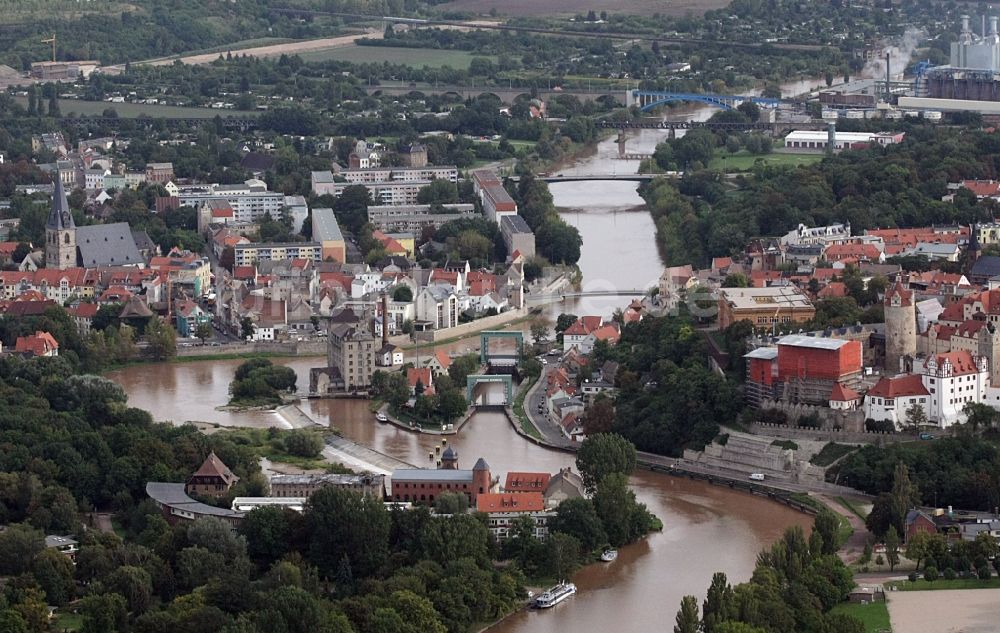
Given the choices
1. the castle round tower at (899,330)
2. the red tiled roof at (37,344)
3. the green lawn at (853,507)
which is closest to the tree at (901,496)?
the green lawn at (853,507)

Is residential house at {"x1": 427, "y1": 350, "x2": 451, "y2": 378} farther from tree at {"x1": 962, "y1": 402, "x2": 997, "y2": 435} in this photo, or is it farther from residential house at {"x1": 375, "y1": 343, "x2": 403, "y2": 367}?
tree at {"x1": 962, "y1": 402, "x2": 997, "y2": 435}

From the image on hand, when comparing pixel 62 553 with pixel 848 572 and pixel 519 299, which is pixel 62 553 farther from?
pixel 519 299

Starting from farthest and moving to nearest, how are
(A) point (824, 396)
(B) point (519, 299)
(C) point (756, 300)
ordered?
(B) point (519, 299) < (C) point (756, 300) < (A) point (824, 396)

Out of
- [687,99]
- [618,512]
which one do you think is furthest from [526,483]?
[687,99]

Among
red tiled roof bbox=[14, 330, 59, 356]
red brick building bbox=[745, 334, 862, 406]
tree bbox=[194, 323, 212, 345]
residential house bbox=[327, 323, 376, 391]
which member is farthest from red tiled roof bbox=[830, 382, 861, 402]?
tree bbox=[194, 323, 212, 345]

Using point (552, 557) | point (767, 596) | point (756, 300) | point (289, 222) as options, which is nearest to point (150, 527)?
point (552, 557)
